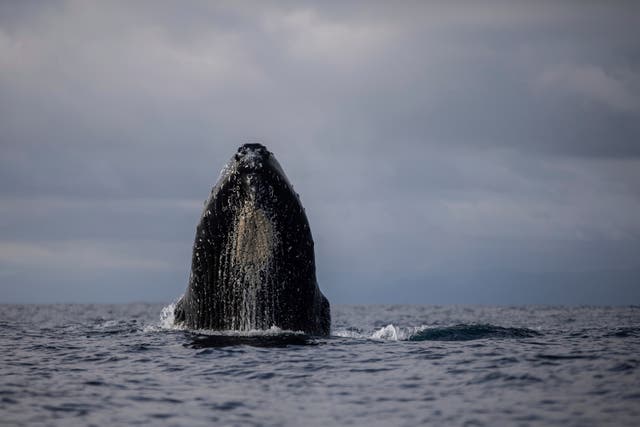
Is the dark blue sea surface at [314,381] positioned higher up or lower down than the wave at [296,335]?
lower down

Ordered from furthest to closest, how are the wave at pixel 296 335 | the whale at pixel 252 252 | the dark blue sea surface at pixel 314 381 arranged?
the wave at pixel 296 335, the whale at pixel 252 252, the dark blue sea surface at pixel 314 381

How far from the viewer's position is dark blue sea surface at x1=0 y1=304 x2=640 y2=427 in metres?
9.32

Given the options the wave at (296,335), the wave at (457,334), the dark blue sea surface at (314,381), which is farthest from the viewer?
the wave at (457,334)

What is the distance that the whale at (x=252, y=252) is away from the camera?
13008 millimetres

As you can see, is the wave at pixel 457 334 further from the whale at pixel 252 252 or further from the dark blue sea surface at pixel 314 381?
the whale at pixel 252 252

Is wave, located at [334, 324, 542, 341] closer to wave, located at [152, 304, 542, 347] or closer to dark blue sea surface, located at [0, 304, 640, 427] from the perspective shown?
wave, located at [152, 304, 542, 347]

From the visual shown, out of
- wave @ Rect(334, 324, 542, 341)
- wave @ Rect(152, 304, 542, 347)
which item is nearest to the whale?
wave @ Rect(152, 304, 542, 347)

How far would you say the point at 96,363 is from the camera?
12914 millimetres

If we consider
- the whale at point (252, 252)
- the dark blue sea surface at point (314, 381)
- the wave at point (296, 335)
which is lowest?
the dark blue sea surface at point (314, 381)

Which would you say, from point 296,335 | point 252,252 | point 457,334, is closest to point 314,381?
point 296,335

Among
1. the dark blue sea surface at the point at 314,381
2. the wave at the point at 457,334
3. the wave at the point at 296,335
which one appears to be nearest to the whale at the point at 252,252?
the wave at the point at 296,335

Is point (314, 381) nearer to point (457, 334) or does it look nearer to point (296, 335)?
point (296, 335)

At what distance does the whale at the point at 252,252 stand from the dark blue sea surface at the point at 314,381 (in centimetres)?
39

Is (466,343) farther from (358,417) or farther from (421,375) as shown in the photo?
(358,417)
